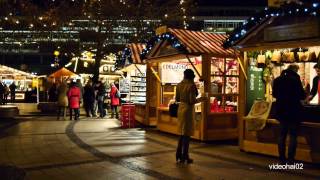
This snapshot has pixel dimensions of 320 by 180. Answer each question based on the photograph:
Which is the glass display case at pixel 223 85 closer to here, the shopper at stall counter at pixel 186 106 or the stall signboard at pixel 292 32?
the stall signboard at pixel 292 32

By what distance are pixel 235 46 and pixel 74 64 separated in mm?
21312

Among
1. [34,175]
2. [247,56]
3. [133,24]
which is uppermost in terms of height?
[133,24]

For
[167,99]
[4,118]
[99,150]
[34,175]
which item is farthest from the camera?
[4,118]

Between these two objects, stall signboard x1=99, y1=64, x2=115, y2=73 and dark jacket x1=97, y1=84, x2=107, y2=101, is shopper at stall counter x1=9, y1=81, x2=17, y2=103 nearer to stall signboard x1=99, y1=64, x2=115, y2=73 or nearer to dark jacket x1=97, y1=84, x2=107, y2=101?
stall signboard x1=99, y1=64, x2=115, y2=73

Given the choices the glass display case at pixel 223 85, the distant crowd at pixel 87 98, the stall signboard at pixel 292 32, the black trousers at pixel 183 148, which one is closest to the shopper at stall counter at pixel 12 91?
the distant crowd at pixel 87 98

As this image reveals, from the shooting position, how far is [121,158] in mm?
9531

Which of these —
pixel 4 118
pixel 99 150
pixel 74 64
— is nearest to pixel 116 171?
pixel 99 150

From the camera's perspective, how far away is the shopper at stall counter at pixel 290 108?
27.6 ft

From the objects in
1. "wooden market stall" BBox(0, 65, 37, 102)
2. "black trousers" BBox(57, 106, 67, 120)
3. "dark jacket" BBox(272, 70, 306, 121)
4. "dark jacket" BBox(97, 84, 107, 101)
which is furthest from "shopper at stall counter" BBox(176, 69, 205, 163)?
"wooden market stall" BBox(0, 65, 37, 102)

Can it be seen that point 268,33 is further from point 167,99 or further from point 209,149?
point 167,99

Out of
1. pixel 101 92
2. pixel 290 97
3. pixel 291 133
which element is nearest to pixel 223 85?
pixel 290 97

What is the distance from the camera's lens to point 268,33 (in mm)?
9695

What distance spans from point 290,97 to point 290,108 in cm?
20

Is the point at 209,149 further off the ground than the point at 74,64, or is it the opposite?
the point at 74,64
